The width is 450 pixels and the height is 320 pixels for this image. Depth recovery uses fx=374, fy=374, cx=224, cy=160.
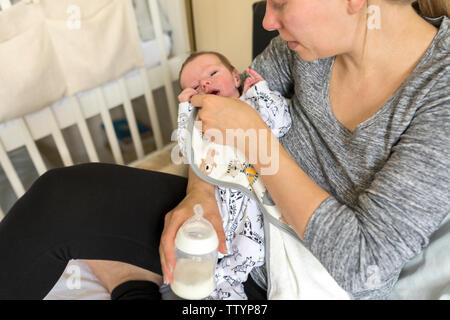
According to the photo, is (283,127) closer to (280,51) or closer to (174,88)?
(280,51)

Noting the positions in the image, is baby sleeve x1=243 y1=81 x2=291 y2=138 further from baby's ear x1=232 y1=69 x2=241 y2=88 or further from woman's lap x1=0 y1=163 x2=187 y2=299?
woman's lap x1=0 y1=163 x2=187 y2=299

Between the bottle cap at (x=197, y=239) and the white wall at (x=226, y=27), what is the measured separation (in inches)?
55.1

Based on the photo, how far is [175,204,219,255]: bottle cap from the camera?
2.22 feet

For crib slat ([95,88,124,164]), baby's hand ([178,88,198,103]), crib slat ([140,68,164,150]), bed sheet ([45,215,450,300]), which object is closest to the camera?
bed sheet ([45,215,450,300])

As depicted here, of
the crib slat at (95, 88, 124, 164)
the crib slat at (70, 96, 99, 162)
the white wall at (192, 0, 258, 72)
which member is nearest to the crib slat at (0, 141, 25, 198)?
the crib slat at (70, 96, 99, 162)

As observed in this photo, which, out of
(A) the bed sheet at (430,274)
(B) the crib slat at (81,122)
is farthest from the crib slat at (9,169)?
(A) the bed sheet at (430,274)

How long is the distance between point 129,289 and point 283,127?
1.89 ft

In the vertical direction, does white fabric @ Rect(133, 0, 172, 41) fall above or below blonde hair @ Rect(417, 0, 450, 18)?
below

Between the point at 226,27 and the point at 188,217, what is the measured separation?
53.5 inches

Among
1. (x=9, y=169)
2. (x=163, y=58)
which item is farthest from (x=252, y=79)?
(x=9, y=169)

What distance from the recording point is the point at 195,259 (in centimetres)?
78

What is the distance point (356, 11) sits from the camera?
27.2 inches

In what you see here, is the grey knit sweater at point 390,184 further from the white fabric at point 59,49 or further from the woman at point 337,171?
the white fabric at point 59,49

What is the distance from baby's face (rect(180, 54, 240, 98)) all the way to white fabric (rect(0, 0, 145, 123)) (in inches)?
24.7
